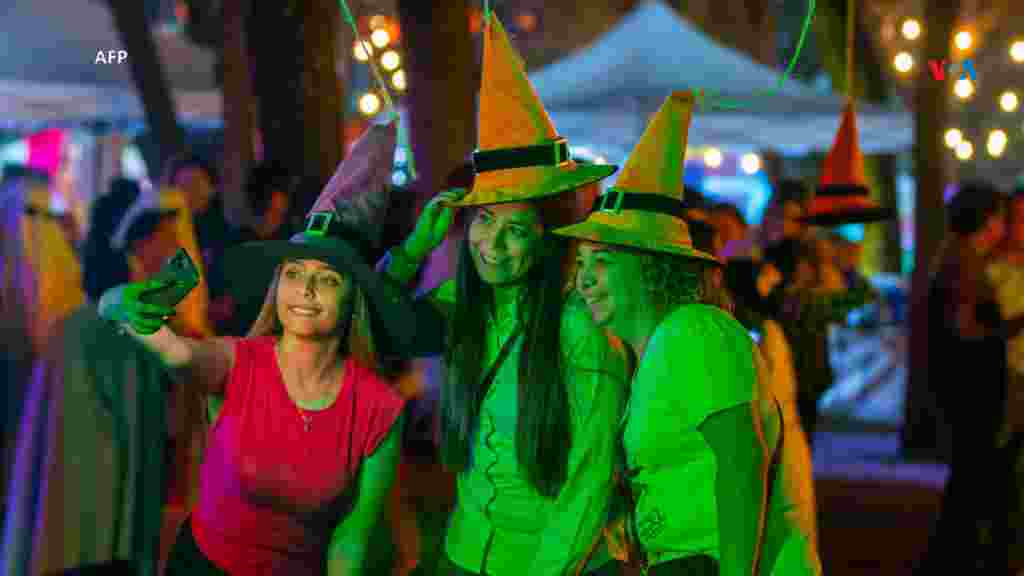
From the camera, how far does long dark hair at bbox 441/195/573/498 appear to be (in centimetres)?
473

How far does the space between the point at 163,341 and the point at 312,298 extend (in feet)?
1.38

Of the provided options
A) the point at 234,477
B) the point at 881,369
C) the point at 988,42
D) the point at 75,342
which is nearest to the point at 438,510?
the point at 75,342

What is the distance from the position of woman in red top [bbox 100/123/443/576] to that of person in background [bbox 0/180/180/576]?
2.64 m

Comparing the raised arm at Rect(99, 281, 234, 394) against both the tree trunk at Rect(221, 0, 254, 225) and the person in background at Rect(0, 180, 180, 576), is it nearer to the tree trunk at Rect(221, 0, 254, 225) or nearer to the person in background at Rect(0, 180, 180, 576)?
the person in background at Rect(0, 180, 180, 576)

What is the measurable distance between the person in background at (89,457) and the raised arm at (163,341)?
2704mm

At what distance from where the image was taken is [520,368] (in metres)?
4.86

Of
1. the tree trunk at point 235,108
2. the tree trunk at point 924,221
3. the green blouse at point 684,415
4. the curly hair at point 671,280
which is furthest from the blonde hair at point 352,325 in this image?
the tree trunk at point 924,221

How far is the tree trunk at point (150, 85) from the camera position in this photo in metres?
15.3

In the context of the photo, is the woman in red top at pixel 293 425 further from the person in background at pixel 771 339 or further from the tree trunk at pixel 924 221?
the tree trunk at pixel 924 221

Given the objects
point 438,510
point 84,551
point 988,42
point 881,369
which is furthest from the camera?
point 988,42

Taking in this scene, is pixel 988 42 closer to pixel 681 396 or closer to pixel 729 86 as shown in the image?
pixel 729 86

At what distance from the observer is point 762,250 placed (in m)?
8.88

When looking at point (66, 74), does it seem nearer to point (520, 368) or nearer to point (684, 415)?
point (520, 368)

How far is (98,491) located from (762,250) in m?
3.45
